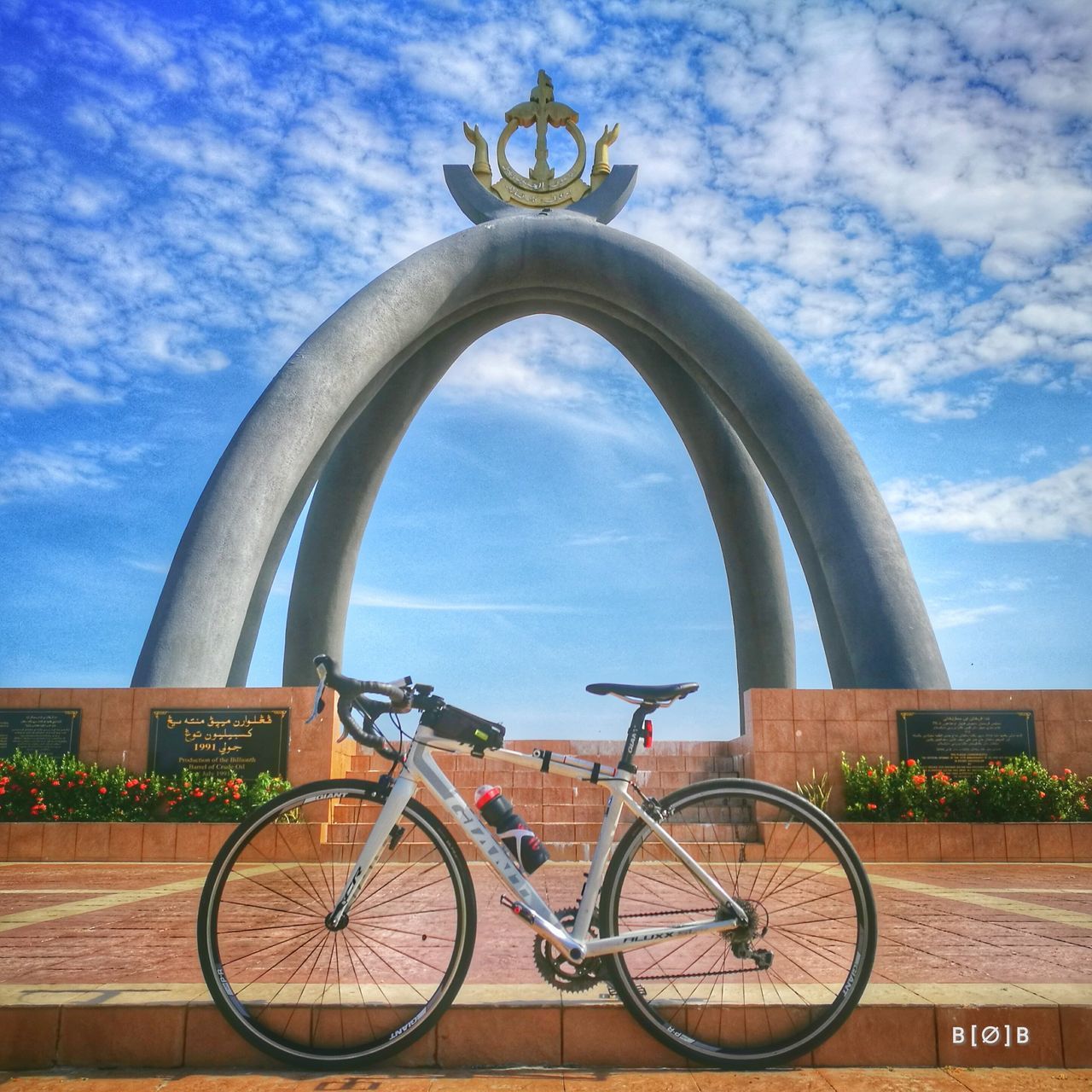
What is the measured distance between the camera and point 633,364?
20.4 m

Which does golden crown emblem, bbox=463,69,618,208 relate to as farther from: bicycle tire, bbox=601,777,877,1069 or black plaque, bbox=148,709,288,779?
bicycle tire, bbox=601,777,877,1069

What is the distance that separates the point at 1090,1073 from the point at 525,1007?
171cm

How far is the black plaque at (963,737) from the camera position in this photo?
459 inches

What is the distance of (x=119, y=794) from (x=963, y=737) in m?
9.19

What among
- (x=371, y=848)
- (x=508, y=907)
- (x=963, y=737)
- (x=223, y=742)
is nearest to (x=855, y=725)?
(x=963, y=737)

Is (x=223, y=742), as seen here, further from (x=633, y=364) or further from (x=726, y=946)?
(x=633, y=364)

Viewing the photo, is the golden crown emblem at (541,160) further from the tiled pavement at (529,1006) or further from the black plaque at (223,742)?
the tiled pavement at (529,1006)

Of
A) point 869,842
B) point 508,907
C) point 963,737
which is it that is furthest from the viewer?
point 963,737

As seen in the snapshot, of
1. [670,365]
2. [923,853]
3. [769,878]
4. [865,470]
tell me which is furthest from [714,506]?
[769,878]

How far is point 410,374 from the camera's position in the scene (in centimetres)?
1981

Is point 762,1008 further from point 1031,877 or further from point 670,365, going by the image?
point 670,365

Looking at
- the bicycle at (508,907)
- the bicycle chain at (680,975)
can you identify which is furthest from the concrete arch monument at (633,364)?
the bicycle chain at (680,975)

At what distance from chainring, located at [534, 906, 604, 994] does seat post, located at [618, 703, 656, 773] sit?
468 millimetres

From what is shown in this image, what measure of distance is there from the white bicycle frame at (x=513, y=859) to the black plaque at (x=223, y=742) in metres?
8.54
